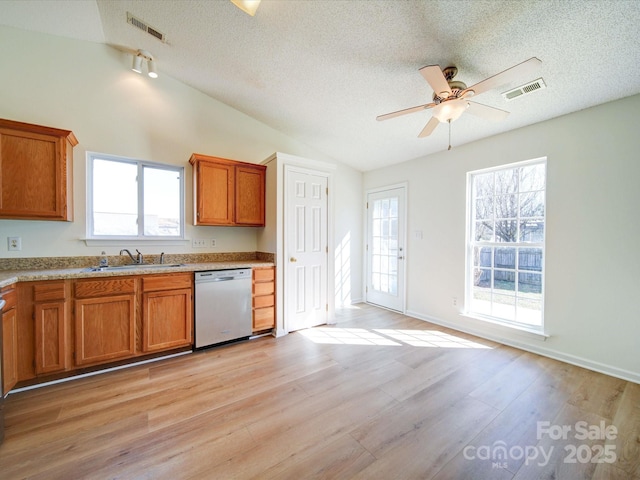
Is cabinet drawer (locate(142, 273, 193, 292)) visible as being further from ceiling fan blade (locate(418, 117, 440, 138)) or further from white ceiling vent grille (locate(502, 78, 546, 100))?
white ceiling vent grille (locate(502, 78, 546, 100))

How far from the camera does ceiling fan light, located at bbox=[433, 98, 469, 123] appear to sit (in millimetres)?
2019

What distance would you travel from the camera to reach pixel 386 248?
15.1 ft

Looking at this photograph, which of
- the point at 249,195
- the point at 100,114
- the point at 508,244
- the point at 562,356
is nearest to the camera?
the point at 562,356

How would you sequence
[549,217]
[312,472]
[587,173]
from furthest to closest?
1. [549,217]
2. [587,173]
3. [312,472]

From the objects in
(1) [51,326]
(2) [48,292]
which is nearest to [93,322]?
(1) [51,326]

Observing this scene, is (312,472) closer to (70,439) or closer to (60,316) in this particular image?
(70,439)

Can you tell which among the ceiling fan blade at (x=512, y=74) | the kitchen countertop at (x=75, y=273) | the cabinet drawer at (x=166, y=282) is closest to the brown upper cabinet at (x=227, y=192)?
the kitchen countertop at (x=75, y=273)

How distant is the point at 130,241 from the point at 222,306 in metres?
1.35

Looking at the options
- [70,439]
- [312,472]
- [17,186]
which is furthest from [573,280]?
[17,186]

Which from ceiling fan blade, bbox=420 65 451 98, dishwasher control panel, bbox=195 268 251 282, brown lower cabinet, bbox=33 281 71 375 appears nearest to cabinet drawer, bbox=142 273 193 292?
dishwasher control panel, bbox=195 268 251 282

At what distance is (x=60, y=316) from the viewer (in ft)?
7.20

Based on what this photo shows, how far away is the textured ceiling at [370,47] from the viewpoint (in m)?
1.78

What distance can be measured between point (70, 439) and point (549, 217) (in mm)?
4537

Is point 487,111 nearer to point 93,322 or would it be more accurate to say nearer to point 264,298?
point 264,298
